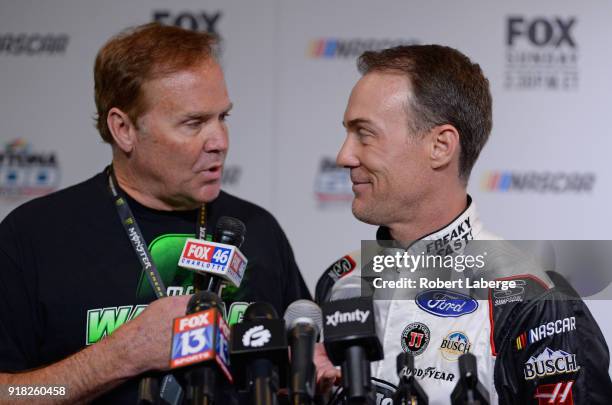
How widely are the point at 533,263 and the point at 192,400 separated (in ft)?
3.16

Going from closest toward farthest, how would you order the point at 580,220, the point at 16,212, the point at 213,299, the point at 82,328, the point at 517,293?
the point at 213,299 → the point at 517,293 → the point at 82,328 → the point at 16,212 → the point at 580,220

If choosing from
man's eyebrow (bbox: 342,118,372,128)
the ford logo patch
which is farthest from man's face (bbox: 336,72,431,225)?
the ford logo patch

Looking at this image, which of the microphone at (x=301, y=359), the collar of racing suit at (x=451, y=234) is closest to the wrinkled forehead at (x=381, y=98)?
the collar of racing suit at (x=451, y=234)

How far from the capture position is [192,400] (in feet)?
3.84

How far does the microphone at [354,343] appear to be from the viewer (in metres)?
1.20

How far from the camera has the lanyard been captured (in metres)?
1.89

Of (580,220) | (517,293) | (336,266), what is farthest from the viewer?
(580,220)

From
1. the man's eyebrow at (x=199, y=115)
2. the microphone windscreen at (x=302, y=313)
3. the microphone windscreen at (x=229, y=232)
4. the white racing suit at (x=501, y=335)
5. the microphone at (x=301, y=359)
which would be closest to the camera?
the microphone at (x=301, y=359)

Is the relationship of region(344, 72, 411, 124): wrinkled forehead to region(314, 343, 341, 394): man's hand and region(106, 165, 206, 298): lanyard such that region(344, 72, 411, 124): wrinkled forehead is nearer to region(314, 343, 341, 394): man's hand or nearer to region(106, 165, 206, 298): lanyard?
region(106, 165, 206, 298): lanyard

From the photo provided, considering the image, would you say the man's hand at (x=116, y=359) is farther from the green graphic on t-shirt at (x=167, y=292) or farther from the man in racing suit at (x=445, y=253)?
the man in racing suit at (x=445, y=253)

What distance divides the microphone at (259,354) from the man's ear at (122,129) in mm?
919

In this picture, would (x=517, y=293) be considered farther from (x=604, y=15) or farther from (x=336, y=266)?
(x=604, y=15)

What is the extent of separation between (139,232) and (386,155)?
62 cm

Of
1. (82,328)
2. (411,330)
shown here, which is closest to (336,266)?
(411,330)
